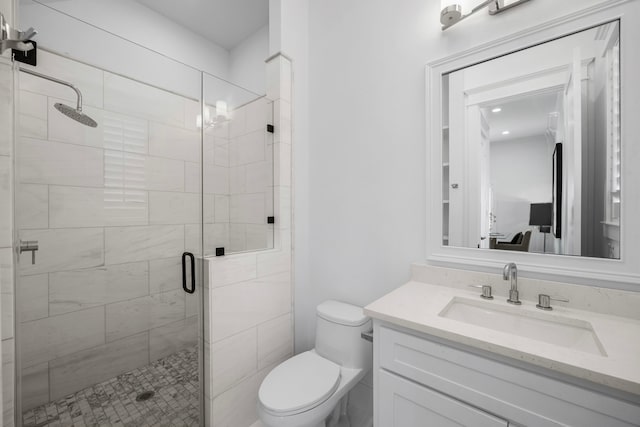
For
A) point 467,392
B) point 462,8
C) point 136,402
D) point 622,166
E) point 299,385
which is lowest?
point 136,402

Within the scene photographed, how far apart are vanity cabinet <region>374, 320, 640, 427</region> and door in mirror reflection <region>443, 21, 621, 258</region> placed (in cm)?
62

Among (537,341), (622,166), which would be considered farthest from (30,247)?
(622,166)

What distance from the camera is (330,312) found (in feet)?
5.10

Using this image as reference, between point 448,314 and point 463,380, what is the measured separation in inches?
13.0

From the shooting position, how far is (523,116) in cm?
119

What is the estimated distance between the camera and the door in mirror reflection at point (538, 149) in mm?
1025

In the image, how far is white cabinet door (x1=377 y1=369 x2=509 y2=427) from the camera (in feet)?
2.74

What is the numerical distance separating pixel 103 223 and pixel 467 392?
77.1 inches

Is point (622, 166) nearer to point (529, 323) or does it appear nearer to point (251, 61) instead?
point (529, 323)

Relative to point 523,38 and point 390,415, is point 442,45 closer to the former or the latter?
point 523,38

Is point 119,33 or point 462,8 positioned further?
point 119,33

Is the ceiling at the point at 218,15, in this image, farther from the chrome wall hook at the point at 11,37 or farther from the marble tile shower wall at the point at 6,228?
the chrome wall hook at the point at 11,37

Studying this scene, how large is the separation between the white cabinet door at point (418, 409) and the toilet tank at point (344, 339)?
374mm

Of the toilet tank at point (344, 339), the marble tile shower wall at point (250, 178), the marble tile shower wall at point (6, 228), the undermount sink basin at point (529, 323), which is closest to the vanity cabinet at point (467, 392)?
the undermount sink basin at point (529, 323)
